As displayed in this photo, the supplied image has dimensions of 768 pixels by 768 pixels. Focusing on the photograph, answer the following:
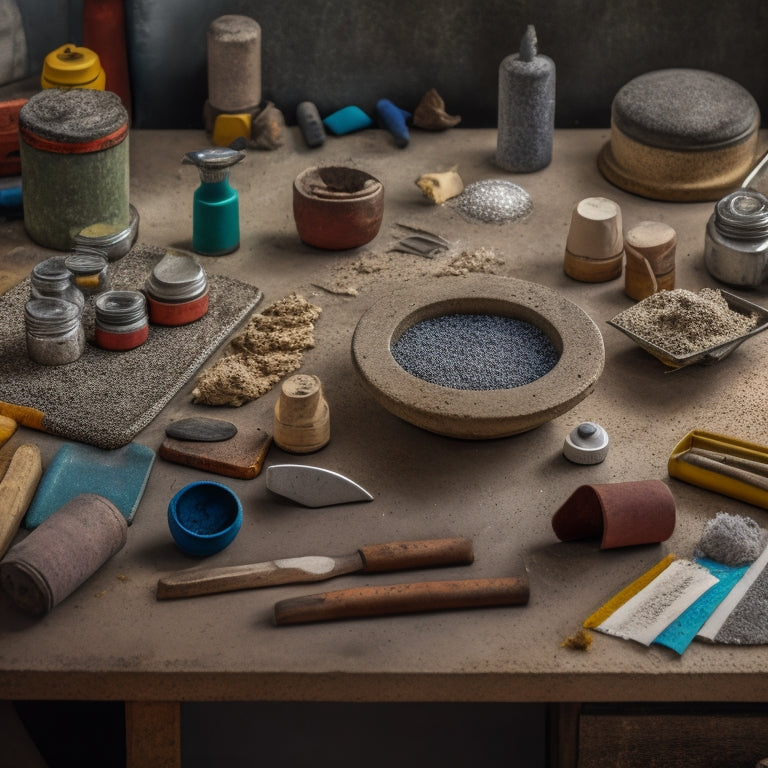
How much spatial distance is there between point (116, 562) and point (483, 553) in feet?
2.36

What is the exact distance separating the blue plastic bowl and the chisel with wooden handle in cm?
6

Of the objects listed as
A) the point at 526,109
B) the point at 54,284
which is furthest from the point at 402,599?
the point at 526,109

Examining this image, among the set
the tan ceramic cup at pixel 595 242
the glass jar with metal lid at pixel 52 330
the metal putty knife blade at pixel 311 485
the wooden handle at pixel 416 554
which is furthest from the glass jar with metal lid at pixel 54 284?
the tan ceramic cup at pixel 595 242

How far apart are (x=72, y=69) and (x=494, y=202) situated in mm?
1277

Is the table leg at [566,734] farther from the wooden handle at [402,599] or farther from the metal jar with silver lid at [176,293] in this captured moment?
the metal jar with silver lid at [176,293]

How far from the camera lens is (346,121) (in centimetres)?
420

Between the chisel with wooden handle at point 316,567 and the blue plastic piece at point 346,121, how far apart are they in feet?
6.45

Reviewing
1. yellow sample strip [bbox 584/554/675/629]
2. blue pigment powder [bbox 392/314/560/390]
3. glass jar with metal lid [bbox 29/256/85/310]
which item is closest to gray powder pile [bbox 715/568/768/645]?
yellow sample strip [bbox 584/554/675/629]

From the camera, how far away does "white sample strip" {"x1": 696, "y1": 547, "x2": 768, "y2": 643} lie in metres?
2.41

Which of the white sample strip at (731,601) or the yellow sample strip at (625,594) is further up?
the white sample strip at (731,601)

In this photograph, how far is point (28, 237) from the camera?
11.9ft

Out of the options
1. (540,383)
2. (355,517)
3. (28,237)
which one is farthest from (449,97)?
(355,517)

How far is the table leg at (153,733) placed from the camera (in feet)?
7.97

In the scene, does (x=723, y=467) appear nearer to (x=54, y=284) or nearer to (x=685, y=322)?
(x=685, y=322)
